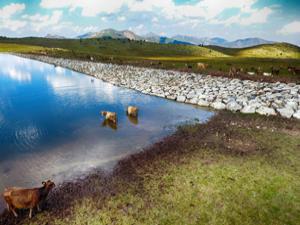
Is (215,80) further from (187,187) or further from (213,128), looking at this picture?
(187,187)

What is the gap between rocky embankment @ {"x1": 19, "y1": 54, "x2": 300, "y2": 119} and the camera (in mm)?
22812

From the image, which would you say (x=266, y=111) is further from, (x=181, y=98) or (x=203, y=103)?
(x=181, y=98)

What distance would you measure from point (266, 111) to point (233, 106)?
3.11 m

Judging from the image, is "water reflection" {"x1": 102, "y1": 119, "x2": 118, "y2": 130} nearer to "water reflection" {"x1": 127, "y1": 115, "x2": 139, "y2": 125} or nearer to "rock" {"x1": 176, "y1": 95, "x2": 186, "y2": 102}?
"water reflection" {"x1": 127, "y1": 115, "x2": 139, "y2": 125}

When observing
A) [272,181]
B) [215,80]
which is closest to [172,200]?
[272,181]

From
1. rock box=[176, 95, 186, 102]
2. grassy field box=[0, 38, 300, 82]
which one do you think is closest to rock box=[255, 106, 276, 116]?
rock box=[176, 95, 186, 102]

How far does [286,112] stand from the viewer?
69.3 ft

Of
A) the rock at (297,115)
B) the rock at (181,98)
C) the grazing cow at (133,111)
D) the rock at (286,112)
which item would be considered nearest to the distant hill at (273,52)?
the rock at (181,98)

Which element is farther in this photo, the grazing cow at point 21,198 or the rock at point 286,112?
the rock at point 286,112

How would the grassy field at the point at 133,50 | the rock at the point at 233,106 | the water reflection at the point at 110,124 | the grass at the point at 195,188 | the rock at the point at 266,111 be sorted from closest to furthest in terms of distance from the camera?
the grass at the point at 195,188
the water reflection at the point at 110,124
the rock at the point at 266,111
the rock at the point at 233,106
the grassy field at the point at 133,50

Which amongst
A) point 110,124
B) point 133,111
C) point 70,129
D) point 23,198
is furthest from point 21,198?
point 133,111

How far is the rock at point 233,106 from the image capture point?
76.9ft

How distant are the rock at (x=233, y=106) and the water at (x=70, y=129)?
2.39 meters

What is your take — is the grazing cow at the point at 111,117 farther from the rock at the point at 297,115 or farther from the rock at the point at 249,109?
the rock at the point at 297,115
